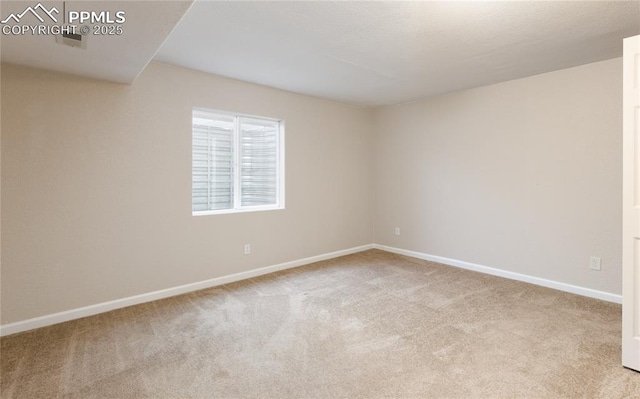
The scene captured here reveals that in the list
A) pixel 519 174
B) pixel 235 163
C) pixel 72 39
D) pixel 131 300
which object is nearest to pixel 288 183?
pixel 235 163

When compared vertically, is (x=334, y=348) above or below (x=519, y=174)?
below

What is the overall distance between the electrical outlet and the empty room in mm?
17

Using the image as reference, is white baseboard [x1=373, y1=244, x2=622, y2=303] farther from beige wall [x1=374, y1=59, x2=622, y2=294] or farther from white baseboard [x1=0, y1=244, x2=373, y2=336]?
white baseboard [x1=0, y1=244, x2=373, y2=336]

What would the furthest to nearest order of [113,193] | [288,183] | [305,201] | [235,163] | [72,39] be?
[305,201], [288,183], [235,163], [113,193], [72,39]

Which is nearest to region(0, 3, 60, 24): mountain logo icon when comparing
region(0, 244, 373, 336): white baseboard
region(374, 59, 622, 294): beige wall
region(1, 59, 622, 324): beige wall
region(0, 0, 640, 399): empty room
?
region(0, 0, 640, 399): empty room

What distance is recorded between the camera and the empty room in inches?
80.6

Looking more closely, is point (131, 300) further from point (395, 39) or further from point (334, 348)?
point (395, 39)

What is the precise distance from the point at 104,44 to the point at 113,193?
1431 mm

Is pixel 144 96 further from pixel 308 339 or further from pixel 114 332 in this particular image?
pixel 308 339

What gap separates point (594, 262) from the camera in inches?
131

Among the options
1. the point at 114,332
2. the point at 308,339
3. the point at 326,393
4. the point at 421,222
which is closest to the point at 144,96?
the point at 114,332

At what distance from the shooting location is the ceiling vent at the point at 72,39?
205 centimetres

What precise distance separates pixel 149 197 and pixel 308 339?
2175 mm

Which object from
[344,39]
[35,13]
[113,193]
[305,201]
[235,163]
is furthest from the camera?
[305,201]
